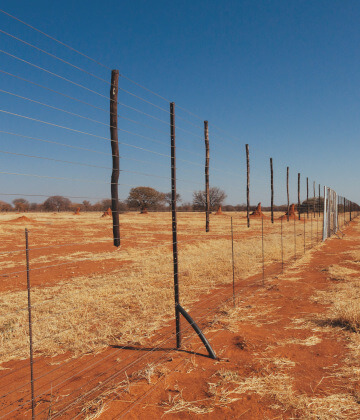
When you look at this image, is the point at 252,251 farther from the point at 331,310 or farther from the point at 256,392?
the point at 256,392

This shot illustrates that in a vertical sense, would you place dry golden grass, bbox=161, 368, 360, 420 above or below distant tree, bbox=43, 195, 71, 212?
below

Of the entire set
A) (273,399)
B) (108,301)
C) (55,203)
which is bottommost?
(108,301)

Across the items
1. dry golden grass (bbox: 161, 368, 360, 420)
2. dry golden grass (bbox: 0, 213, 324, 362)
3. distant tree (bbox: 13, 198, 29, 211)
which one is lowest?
dry golden grass (bbox: 0, 213, 324, 362)

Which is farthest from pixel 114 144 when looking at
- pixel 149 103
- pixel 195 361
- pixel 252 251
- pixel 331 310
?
pixel 252 251

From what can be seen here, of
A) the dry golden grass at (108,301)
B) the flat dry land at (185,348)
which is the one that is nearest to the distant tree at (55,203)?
the dry golden grass at (108,301)

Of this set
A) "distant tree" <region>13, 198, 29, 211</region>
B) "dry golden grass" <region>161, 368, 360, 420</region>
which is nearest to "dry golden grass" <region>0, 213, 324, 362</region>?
"dry golden grass" <region>161, 368, 360, 420</region>

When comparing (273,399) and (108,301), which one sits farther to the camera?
(108,301)

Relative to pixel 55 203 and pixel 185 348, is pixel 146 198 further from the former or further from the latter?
pixel 185 348

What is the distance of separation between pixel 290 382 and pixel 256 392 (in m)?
0.47

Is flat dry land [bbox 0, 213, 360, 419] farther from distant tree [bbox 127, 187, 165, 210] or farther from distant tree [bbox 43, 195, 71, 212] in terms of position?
distant tree [bbox 43, 195, 71, 212]

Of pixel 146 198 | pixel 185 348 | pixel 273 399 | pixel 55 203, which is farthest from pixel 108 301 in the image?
pixel 55 203

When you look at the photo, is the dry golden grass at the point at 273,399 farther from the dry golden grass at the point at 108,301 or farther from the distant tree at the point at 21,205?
the distant tree at the point at 21,205

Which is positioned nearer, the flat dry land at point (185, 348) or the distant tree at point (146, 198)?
the flat dry land at point (185, 348)

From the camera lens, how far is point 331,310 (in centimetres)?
579
